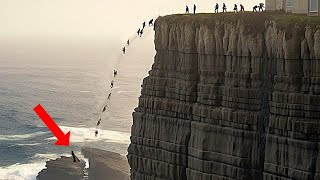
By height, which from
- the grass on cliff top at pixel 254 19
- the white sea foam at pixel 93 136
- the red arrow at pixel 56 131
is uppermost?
the grass on cliff top at pixel 254 19

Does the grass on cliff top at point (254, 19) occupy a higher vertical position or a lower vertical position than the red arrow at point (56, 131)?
higher

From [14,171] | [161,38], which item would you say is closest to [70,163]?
[14,171]

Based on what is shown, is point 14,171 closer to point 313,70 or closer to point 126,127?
point 126,127

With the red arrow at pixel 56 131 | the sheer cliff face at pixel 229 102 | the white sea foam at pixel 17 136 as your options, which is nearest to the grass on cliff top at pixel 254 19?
the sheer cliff face at pixel 229 102

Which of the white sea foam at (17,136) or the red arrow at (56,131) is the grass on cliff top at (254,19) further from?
the white sea foam at (17,136)

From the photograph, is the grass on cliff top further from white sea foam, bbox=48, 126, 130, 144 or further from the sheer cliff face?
white sea foam, bbox=48, 126, 130, 144

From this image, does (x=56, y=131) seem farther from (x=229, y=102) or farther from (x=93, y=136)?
(x=229, y=102)

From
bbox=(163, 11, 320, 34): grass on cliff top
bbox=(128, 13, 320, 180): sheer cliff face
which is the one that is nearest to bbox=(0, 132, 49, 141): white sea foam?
bbox=(128, 13, 320, 180): sheer cliff face

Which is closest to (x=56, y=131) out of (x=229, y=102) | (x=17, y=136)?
(x=17, y=136)
